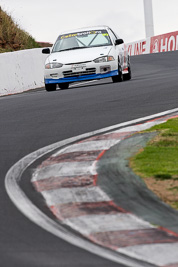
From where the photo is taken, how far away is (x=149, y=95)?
13852 millimetres

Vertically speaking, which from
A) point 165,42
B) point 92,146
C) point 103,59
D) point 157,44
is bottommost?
point 157,44

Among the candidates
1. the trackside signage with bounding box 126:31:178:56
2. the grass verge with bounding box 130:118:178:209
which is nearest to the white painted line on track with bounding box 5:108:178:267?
the grass verge with bounding box 130:118:178:209

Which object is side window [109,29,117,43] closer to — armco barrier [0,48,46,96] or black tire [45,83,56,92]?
black tire [45,83,56,92]

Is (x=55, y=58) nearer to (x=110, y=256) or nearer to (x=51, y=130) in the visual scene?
(x=51, y=130)

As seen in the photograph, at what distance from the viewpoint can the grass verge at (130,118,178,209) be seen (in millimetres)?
6227

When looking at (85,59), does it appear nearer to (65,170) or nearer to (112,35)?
(112,35)

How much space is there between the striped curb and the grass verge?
1.39 feet

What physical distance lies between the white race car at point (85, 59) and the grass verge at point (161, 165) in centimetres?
871

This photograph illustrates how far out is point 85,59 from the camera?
699 inches

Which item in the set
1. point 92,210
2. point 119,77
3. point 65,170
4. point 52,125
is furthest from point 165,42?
point 92,210

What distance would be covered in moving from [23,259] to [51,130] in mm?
5768

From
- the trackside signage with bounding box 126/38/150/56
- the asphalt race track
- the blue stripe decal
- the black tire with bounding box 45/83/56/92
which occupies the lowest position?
the trackside signage with bounding box 126/38/150/56

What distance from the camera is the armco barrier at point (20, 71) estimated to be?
2148 centimetres

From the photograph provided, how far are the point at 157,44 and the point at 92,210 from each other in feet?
117
